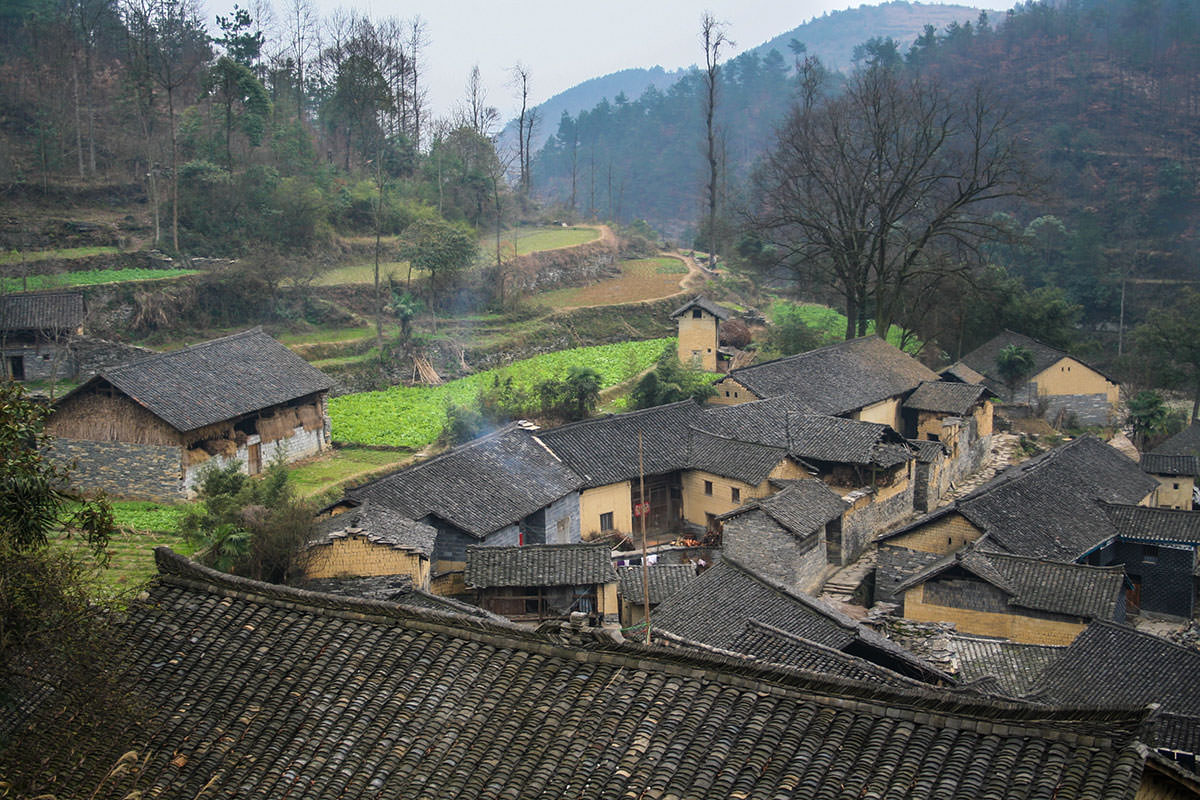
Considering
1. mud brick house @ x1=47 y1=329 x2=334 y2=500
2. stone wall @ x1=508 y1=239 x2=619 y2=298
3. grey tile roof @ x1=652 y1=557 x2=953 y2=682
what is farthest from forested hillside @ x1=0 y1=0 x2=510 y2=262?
grey tile roof @ x1=652 y1=557 x2=953 y2=682

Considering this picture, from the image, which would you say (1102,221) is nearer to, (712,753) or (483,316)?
(483,316)

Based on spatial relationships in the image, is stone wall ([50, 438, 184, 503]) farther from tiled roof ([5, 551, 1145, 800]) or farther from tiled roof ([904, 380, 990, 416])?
tiled roof ([904, 380, 990, 416])

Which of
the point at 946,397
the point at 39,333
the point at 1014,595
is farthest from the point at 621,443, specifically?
the point at 39,333

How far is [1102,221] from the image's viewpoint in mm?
62812

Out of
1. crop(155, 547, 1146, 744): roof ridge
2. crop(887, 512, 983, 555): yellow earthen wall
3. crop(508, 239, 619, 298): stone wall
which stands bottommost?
crop(887, 512, 983, 555): yellow earthen wall

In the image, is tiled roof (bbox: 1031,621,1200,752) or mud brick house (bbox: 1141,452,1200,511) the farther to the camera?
mud brick house (bbox: 1141,452,1200,511)

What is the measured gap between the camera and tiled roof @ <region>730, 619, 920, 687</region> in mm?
13359

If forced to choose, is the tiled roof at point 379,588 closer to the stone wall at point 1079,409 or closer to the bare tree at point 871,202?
the bare tree at point 871,202

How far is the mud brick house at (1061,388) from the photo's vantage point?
36281mm

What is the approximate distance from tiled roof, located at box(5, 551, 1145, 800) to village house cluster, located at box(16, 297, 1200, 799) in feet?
0.07

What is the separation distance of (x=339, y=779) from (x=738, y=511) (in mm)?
14717

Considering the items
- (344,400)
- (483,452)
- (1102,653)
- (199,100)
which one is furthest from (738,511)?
(199,100)

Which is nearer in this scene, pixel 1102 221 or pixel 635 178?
pixel 1102 221

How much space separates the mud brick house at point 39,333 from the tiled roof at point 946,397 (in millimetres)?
23823
